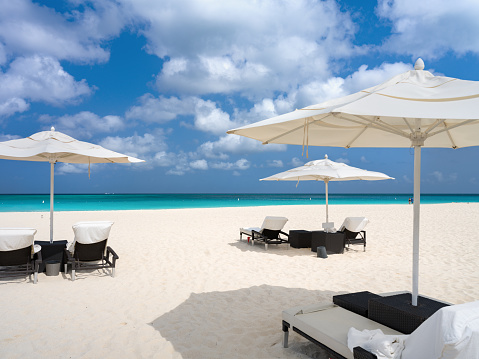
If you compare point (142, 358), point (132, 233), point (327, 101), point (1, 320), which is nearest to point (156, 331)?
point (142, 358)

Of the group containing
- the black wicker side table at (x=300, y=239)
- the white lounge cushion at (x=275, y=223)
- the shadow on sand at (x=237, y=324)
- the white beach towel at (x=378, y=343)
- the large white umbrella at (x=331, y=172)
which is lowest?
the shadow on sand at (x=237, y=324)

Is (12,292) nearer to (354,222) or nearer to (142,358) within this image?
(142,358)

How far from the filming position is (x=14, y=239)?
17.6 feet

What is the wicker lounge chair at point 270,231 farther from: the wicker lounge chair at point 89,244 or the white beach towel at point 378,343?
the white beach towel at point 378,343

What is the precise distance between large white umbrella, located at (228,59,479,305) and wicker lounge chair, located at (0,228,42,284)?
398cm

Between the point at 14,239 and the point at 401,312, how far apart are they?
18.1 ft

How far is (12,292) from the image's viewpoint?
5.02m

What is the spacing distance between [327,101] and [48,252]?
18.2 feet

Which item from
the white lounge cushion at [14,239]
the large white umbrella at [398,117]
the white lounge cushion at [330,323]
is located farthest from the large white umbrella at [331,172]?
the white lounge cushion at [14,239]

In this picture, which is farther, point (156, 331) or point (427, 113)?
point (156, 331)

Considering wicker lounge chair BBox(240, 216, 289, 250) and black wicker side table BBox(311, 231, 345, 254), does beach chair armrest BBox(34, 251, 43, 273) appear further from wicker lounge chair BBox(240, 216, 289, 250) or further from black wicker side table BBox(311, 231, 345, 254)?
black wicker side table BBox(311, 231, 345, 254)

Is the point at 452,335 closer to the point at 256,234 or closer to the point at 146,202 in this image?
the point at 256,234

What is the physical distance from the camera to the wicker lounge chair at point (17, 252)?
537 centimetres

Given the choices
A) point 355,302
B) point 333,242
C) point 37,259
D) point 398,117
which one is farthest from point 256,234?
point 398,117
